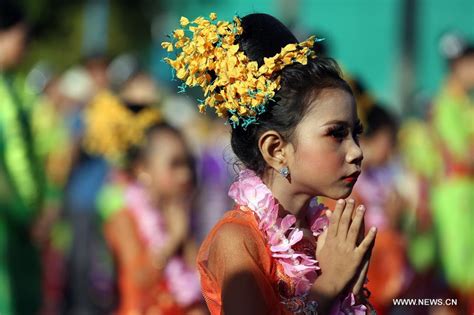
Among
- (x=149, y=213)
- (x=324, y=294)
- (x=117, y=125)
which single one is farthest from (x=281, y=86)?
(x=117, y=125)

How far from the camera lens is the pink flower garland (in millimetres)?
3736

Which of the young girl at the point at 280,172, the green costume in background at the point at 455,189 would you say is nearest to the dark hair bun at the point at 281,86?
the young girl at the point at 280,172

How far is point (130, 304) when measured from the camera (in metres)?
7.43

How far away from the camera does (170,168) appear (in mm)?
7637

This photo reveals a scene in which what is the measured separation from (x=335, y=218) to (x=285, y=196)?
276 millimetres

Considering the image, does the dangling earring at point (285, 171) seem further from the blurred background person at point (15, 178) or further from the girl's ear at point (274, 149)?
the blurred background person at point (15, 178)

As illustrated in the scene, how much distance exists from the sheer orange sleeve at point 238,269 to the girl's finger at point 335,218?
21 cm

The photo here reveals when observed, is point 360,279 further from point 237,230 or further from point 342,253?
point 237,230

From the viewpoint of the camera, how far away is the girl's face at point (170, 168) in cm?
759

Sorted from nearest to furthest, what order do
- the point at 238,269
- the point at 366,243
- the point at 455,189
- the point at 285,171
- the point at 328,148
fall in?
1. the point at 238,269
2. the point at 366,243
3. the point at 328,148
4. the point at 285,171
5. the point at 455,189

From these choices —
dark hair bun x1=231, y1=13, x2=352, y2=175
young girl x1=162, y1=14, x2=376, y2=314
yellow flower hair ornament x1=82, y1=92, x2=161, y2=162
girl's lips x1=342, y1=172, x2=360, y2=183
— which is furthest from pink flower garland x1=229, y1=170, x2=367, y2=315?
yellow flower hair ornament x1=82, y1=92, x2=161, y2=162

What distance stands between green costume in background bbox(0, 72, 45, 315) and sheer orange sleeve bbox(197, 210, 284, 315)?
4.18 meters

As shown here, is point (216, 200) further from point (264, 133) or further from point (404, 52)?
point (264, 133)

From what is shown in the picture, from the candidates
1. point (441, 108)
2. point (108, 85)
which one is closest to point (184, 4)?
point (108, 85)
